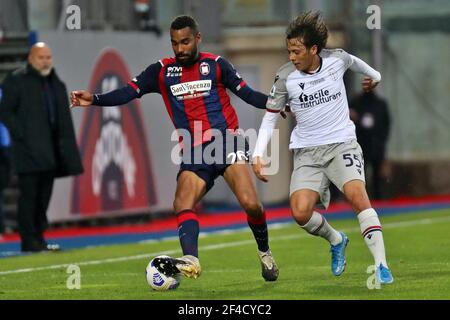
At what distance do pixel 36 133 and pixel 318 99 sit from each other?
6571 mm

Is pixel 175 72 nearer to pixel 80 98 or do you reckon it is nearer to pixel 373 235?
pixel 80 98

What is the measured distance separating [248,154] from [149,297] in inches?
70.1

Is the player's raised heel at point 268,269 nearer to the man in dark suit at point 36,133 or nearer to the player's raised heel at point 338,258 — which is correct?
the player's raised heel at point 338,258

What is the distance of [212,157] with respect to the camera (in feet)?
39.9

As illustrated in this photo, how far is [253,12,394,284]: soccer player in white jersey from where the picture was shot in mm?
11844

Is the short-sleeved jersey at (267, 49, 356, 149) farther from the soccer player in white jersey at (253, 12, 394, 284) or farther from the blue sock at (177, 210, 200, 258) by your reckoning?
the blue sock at (177, 210, 200, 258)

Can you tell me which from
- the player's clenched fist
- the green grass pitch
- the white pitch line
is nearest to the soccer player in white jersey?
the green grass pitch

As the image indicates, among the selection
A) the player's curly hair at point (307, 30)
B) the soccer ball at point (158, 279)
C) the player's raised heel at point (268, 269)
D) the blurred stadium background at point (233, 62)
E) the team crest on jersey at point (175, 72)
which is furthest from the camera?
the blurred stadium background at point (233, 62)

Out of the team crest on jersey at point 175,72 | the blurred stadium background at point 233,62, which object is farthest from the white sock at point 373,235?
the blurred stadium background at point 233,62

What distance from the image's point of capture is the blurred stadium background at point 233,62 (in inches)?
875

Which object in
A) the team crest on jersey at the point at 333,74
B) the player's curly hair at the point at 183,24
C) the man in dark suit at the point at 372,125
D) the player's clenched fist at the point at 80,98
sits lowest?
the man in dark suit at the point at 372,125

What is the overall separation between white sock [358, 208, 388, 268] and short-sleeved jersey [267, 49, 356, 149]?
73 centimetres

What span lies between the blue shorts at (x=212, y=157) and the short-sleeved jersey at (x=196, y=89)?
0.08 m
